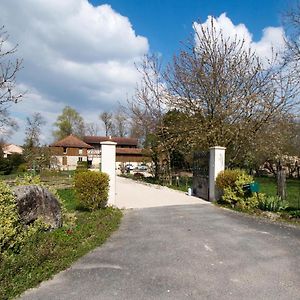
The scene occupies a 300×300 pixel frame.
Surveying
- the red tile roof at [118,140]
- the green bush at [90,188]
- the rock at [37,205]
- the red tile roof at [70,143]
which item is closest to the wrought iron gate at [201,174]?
the green bush at [90,188]

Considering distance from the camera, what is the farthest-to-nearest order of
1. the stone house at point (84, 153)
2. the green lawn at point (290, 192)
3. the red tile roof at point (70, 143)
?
the red tile roof at point (70, 143) → the stone house at point (84, 153) → the green lawn at point (290, 192)

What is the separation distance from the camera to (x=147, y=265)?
509cm

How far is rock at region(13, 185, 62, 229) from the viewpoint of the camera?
253 inches

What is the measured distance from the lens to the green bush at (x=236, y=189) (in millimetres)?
10906

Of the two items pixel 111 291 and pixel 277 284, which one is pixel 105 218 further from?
pixel 277 284

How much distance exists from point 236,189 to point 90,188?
5.24 m

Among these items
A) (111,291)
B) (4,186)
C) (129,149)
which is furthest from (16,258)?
(129,149)

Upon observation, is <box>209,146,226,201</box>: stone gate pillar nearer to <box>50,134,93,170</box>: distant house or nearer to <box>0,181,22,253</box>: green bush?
<box>0,181,22,253</box>: green bush

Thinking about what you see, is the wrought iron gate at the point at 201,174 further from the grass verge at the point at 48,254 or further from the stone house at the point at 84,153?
the stone house at the point at 84,153

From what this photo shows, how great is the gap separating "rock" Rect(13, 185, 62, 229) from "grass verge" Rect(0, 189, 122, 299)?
34cm

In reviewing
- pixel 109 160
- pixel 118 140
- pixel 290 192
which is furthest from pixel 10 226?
pixel 118 140

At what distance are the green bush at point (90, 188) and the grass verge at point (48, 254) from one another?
1599mm

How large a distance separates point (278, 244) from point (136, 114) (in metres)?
18.9

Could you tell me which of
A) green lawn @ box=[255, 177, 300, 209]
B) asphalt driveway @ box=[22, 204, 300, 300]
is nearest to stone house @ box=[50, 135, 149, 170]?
green lawn @ box=[255, 177, 300, 209]
